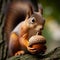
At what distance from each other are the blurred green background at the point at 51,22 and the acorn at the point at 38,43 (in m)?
0.03

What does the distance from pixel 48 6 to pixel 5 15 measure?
9.0 inches

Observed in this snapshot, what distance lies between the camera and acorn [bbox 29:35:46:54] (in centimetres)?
159

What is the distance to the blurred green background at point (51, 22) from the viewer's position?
1.63m

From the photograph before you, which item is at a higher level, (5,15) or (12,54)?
(5,15)

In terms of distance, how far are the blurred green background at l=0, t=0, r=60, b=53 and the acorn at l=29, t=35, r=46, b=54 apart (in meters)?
0.03

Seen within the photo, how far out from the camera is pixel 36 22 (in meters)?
1.63

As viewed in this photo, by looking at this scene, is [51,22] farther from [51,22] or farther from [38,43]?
[38,43]

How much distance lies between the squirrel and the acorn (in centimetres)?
2

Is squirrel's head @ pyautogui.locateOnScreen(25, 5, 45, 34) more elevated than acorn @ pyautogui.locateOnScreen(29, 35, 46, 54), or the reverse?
squirrel's head @ pyautogui.locateOnScreen(25, 5, 45, 34)

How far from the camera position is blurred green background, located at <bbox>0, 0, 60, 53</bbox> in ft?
5.33

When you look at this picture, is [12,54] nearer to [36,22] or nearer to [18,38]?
[18,38]

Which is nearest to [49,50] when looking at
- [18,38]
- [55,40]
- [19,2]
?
[55,40]

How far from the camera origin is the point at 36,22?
163 centimetres

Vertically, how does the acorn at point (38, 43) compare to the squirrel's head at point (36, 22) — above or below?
below
